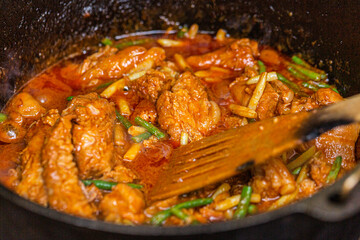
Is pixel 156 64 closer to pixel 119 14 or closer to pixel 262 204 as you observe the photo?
pixel 119 14

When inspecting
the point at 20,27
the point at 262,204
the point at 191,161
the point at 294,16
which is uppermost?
the point at 20,27

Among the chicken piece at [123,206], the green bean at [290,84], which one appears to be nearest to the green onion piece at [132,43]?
the green bean at [290,84]

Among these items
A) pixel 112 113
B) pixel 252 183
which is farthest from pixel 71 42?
pixel 252 183

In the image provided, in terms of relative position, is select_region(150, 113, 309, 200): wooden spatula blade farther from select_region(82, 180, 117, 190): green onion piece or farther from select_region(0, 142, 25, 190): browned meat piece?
select_region(0, 142, 25, 190): browned meat piece

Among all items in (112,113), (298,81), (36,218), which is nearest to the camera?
(36,218)

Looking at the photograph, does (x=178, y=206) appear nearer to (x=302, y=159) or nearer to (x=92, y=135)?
(x=92, y=135)

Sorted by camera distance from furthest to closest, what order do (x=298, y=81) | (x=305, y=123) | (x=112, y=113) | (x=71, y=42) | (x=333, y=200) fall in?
(x=71, y=42), (x=298, y=81), (x=112, y=113), (x=305, y=123), (x=333, y=200)

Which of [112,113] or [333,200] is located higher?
[333,200]

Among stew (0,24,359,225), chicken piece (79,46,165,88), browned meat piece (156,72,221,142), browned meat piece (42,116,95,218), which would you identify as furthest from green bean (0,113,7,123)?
browned meat piece (156,72,221,142)
